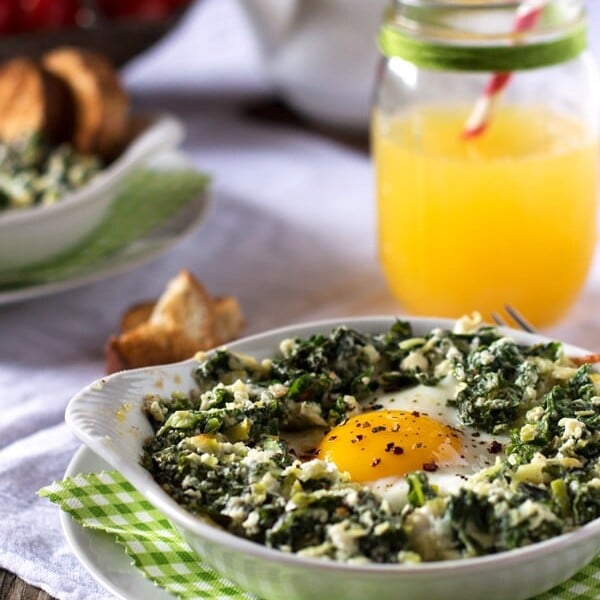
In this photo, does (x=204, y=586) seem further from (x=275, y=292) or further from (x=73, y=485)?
(x=275, y=292)

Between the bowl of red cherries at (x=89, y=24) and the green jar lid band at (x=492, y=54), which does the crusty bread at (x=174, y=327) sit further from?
the bowl of red cherries at (x=89, y=24)

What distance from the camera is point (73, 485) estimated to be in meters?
1.87

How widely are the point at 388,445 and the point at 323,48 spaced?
2.24m

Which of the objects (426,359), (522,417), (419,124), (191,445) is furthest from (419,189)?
(191,445)

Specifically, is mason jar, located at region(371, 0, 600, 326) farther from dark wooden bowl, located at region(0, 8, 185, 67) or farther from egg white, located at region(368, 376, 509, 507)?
dark wooden bowl, located at region(0, 8, 185, 67)

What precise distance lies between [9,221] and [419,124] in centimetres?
106

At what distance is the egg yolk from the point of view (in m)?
1.73

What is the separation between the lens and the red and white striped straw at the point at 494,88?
2523 millimetres

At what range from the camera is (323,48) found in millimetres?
3721

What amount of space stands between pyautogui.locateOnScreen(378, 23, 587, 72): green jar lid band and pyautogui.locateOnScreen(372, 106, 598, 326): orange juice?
8.8 inches

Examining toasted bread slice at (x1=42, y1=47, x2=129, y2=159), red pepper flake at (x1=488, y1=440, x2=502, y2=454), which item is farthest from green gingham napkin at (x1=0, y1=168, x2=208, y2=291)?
red pepper flake at (x1=488, y1=440, x2=502, y2=454)

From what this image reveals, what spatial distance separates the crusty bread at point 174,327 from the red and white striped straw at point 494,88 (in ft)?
2.41

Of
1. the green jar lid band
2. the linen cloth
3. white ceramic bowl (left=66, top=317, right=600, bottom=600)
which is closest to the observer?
white ceramic bowl (left=66, top=317, right=600, bottom=600)

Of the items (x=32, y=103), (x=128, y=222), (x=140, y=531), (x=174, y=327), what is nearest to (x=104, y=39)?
(x=32, y=103)
